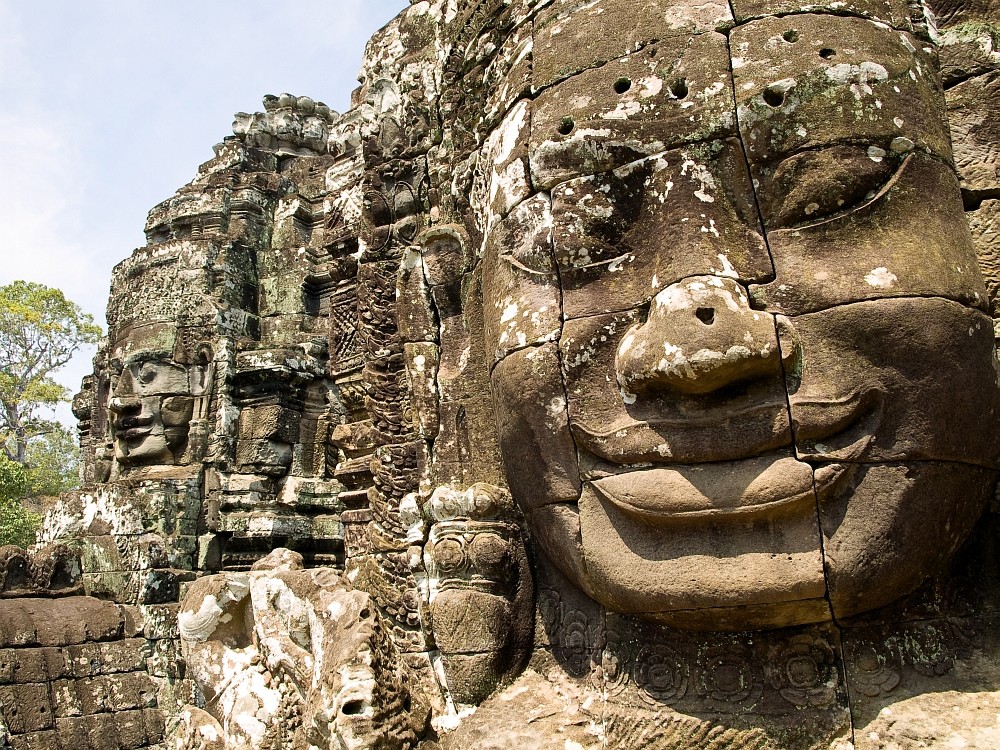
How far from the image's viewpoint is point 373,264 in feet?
11.9

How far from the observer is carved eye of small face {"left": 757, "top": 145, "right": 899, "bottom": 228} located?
7.04 feet

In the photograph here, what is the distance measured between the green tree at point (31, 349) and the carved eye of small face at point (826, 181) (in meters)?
26.0

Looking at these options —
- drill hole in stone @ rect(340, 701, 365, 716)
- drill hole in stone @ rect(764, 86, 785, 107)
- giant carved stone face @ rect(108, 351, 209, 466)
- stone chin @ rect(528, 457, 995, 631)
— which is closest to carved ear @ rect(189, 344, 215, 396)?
giant carved stone face @ rect(108, 351, 209, 466)

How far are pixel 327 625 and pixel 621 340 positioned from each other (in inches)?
54.8

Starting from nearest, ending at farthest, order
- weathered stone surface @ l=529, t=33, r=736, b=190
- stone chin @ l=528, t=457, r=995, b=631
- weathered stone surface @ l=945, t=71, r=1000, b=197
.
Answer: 1. stone chin @ l=528, t=457, r=995, b=631
2. weathered stone surface @ l=529, t=33, r=736, b=190
3. weathered stone surface @ l=945, t=71, r=1000, b=197

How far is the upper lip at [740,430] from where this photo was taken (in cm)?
205

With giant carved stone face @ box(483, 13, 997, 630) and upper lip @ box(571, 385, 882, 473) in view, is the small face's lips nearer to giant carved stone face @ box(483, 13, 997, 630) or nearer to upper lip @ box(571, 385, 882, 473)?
giant carved stone face @ box(483, 13, 997, 630)

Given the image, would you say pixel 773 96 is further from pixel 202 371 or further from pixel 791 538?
pixel 202 371

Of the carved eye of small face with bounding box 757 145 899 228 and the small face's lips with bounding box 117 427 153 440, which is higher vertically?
the small face's lips with bounding box 117 427 153 440

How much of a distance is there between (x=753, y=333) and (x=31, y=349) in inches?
1058

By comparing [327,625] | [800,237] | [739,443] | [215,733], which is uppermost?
[800,237]

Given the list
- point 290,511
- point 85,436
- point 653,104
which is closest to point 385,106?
point 653,104

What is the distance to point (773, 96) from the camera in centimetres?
226

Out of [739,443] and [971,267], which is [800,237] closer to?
[971,267]
